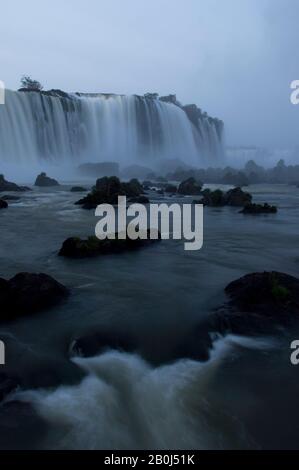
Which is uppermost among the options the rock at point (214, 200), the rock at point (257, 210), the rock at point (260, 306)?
the rock at point (214, 200)

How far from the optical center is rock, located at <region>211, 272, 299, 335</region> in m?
7.01

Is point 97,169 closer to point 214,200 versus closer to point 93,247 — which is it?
point 214,200

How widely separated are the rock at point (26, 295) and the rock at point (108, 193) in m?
15.9

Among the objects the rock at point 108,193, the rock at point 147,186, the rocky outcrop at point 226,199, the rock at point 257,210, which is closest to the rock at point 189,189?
the rock at point 147,186

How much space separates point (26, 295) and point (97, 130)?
5399 centimetres

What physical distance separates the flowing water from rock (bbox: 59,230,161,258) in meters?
0.85

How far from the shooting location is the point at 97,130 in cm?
5891

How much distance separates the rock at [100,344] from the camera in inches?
250

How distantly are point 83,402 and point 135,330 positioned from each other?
206 cm

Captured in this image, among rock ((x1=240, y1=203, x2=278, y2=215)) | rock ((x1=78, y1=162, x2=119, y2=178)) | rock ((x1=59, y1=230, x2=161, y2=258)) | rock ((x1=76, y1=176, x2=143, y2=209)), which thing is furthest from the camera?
rock ((x1=78, y1=162, x2=119, y2=178))

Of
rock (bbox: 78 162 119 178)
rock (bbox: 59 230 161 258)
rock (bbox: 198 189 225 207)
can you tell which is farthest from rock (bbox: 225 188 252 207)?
rock (bbox: 78 162 119 178)

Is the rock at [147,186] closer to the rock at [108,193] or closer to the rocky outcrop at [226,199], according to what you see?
the rock at [108,193]

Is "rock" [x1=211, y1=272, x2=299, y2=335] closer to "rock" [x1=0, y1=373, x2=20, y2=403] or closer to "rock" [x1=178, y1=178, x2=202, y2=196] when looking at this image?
"rock" [x1=0, y1=373, x2=20, y2=403]
